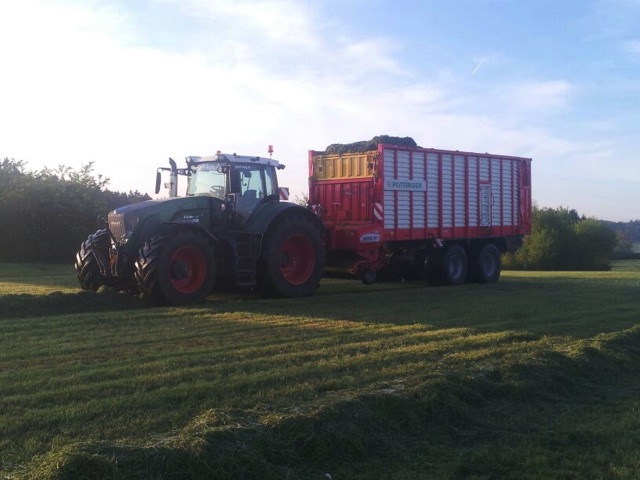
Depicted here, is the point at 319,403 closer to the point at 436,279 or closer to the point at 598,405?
the point at 598,405

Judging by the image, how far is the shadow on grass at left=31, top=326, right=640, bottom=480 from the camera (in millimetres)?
4641

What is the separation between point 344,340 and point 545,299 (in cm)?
644

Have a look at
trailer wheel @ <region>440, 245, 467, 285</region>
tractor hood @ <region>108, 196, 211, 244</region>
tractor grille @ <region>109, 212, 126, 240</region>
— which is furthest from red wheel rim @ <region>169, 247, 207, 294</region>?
trailer wheel @ <region>440, 245, 467, 285</region>

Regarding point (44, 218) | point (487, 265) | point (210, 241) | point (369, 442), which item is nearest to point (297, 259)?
point (210, 241)

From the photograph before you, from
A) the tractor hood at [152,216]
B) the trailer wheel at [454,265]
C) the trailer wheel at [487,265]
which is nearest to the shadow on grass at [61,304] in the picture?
the tractor hood at [152,216]

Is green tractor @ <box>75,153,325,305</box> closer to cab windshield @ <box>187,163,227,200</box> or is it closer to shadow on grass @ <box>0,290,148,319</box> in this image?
cab windshield @ <box>187,163,227,200</box>

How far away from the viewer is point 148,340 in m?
8.53

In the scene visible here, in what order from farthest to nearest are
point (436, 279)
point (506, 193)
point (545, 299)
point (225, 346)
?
point (506, 193)
point (436, 279)
point (545, 299)
point (225, 346)

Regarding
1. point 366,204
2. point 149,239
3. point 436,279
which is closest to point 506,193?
point 436,279

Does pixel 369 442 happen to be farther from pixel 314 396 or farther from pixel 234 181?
pixel 234 181

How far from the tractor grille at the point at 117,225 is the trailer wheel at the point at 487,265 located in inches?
376

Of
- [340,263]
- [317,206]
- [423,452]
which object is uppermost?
[317,206]

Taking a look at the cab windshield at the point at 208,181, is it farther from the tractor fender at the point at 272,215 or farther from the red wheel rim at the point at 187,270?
the red wheel rim at the point at 187,270

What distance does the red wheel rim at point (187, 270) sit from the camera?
→ 40.2ft
